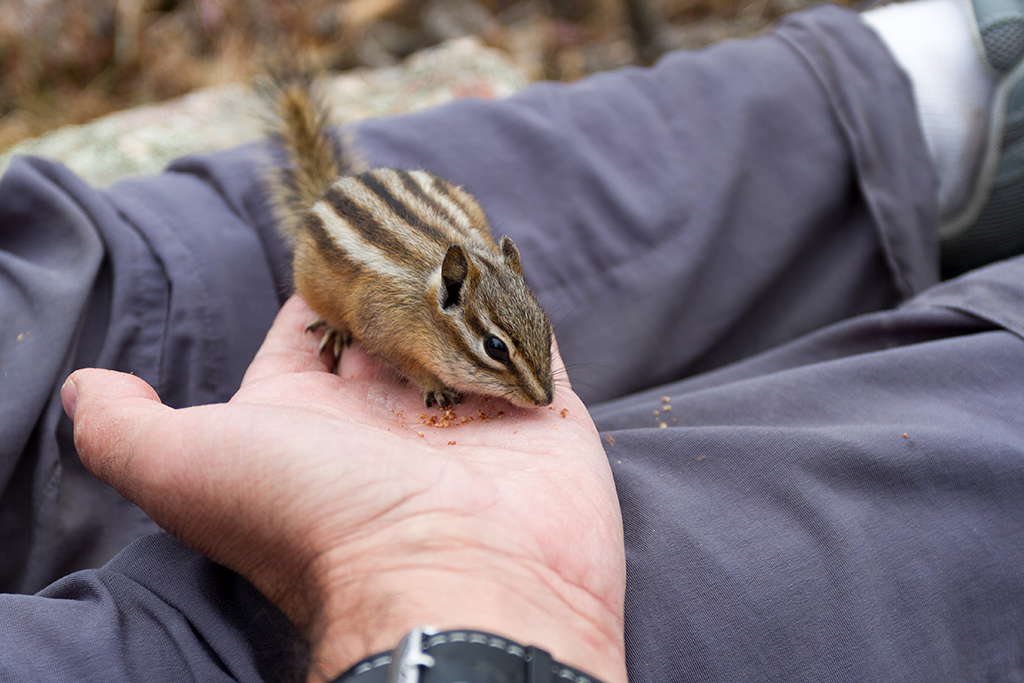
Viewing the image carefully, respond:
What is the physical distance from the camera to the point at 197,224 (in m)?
2.13

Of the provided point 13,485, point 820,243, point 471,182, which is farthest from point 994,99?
point 13,485

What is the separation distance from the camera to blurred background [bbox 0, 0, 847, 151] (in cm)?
482

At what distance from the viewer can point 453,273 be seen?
6.29ft

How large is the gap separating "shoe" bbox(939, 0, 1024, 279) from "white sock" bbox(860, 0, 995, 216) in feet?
0.12

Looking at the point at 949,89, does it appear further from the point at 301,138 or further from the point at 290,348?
the point at 290,348

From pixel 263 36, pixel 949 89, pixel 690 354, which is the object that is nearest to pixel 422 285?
pixel 690 354

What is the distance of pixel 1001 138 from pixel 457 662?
2976mm

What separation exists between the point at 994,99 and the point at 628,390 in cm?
195

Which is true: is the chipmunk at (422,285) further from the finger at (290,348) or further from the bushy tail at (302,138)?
the bushy tail at (302,138)

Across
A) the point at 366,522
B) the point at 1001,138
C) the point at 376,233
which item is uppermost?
the point at 376,233

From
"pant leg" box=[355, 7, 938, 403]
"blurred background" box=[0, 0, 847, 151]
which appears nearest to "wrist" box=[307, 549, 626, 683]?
"pant leg" box=[355, 7, 938, 403]

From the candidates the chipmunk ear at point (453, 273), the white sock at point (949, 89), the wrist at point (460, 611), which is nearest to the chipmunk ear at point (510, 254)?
the chipmunk ear at point (453, 273)

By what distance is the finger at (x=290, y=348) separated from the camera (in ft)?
6.25

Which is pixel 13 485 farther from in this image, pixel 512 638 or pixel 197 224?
pixel 512 638
